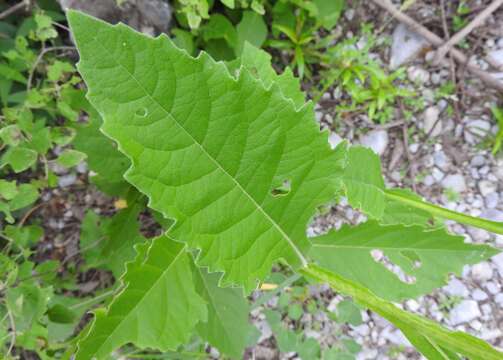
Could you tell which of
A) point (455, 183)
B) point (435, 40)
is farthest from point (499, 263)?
point (435, 40)

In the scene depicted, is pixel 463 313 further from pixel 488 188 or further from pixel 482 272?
pixel 488 188

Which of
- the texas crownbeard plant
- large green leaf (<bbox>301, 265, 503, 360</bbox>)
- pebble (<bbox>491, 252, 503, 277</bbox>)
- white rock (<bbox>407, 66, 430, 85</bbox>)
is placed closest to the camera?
large green leaf (<bbox>301, 265, 503, 360</bbox>)

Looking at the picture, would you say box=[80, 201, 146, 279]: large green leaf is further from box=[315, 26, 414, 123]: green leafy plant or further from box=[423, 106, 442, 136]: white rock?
box=[423, 106, 442, 136]: white rock

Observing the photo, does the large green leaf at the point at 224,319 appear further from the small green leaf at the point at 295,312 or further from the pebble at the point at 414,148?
the pebble at the point at 414,148

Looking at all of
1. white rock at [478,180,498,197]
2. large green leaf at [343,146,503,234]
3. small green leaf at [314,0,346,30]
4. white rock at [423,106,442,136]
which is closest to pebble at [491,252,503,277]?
white rock at [478,180,498,197]

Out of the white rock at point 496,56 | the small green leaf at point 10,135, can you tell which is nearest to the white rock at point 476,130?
the white rock at point 496,56

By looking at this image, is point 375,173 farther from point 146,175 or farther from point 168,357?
point 168,357

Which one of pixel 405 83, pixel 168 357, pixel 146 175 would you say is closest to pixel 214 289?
pixel 168 357
